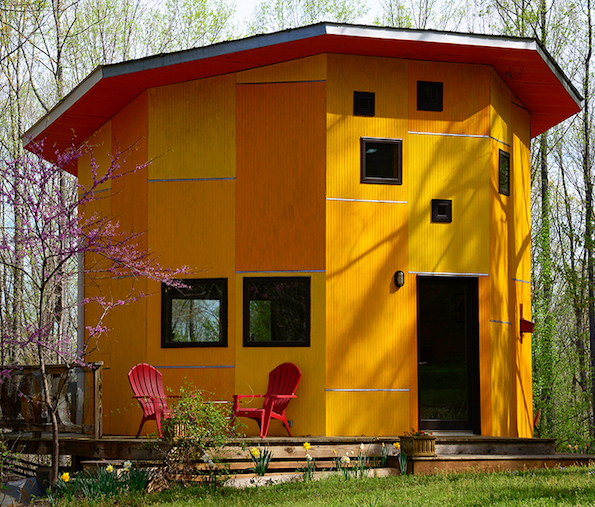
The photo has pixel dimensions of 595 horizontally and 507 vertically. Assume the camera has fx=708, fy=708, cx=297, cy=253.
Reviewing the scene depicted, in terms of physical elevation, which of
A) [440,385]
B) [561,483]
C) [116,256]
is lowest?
[561,483]

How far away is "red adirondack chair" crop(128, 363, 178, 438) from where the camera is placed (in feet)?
25.8

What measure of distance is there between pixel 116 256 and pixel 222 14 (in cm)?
1541

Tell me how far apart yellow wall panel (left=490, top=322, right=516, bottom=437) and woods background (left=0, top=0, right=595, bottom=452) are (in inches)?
245

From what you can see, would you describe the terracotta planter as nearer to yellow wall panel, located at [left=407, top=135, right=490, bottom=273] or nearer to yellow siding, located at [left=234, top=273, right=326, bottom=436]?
yellow siding, located at [left=234, top=273, right=326, bottom=436]

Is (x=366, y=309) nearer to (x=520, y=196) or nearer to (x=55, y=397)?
(x=520, y=196)

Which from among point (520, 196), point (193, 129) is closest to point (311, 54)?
point (193, 129)

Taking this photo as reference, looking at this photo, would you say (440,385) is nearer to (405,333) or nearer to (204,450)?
(405,333)

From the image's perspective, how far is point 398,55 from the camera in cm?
902

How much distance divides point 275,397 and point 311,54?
4236mm

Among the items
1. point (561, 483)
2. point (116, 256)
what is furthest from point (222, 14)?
point (561, 483)

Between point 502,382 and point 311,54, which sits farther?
point 502,382

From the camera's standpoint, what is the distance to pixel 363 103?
9.00 meters

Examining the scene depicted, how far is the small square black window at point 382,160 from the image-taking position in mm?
8961

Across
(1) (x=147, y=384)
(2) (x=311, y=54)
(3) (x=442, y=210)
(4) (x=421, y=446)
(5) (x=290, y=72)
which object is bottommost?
(4) (x=421, y=446)
